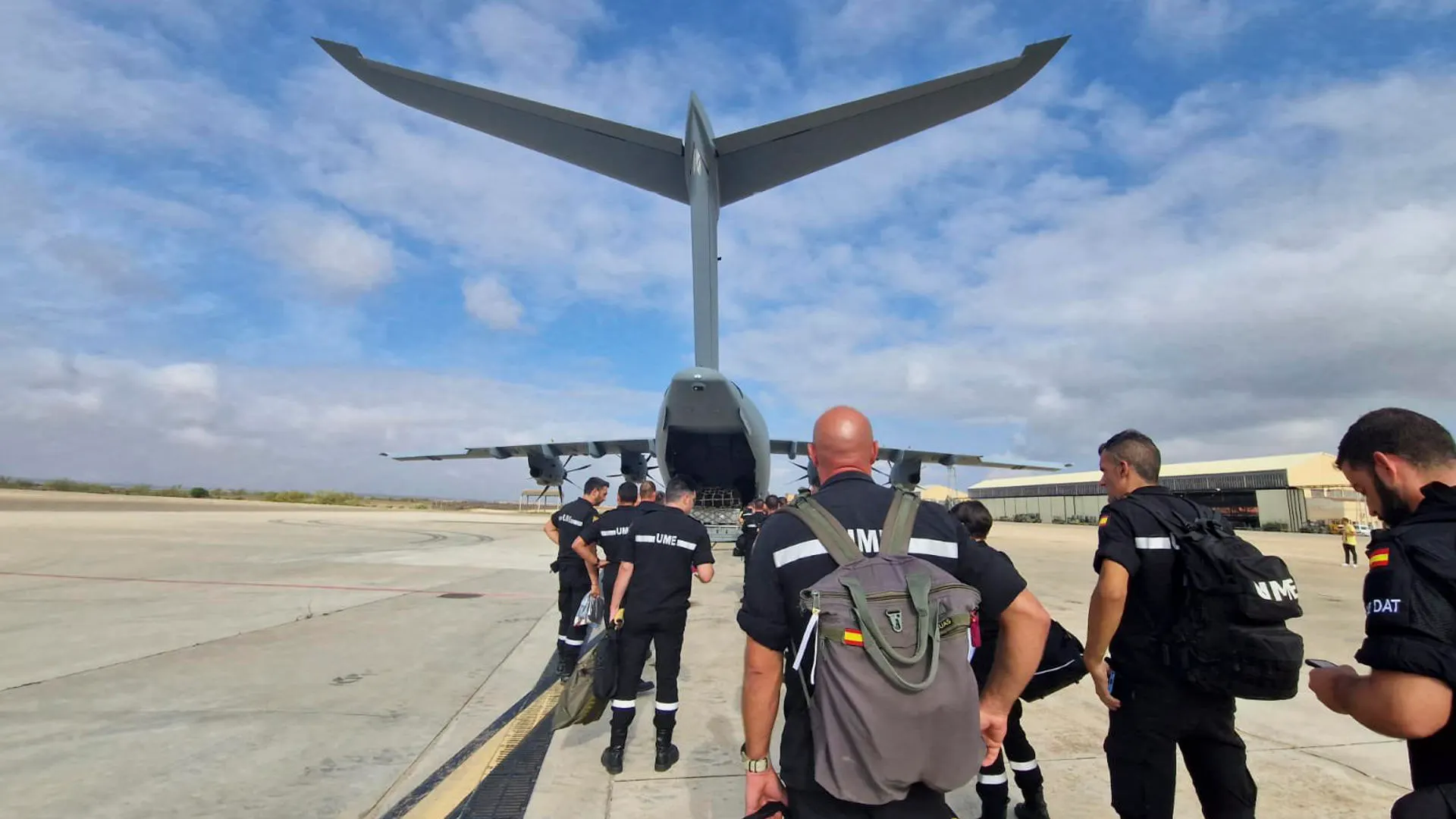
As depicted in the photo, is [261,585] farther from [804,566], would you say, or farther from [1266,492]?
[1266,492]

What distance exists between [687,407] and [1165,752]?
385 inches

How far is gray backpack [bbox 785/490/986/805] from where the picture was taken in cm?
177

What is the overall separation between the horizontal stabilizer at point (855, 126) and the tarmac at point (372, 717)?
7423 mm

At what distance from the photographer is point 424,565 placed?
1429cm

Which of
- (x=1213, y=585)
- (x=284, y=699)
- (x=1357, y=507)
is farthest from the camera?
(x=1357, y=507)

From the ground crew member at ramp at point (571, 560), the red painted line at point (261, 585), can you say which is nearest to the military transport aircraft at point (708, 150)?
the red painted line at point (261, 585)

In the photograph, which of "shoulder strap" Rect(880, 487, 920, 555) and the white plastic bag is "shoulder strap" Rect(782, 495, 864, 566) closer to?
"shoulder strap" Rect(880, 487, 920, 555)

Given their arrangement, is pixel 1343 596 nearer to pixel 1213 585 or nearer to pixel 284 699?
pixel 1213 585

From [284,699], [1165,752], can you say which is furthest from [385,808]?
[1165,752]

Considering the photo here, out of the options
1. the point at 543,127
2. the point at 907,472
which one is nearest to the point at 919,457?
the point at 907,472

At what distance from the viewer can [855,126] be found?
11.9 metres

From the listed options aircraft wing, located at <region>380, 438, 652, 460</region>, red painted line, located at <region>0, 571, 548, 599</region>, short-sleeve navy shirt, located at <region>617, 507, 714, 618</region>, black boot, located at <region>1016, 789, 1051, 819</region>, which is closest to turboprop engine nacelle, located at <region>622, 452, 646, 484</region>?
aircraft wing, located at <region>380, 438, 652, 460</region>

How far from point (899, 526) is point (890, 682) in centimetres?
46

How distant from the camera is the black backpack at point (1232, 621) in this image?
2.48 m
